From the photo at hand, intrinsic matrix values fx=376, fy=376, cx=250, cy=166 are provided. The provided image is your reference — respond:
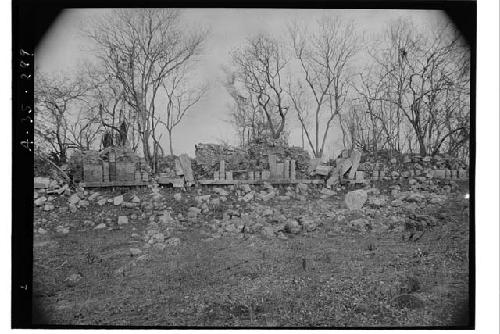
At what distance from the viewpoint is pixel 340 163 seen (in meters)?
3.38

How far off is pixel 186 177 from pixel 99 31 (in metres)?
1.47

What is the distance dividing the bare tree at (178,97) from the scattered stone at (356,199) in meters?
1.59

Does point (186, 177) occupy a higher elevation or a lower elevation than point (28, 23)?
lower

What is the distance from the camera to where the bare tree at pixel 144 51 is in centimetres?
328

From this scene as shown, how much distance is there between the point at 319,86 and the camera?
3383 millimetres

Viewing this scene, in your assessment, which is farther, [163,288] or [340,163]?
[340,163]

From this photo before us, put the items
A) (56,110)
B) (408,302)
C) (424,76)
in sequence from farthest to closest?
(424,76) → (56,110) → (408,302)

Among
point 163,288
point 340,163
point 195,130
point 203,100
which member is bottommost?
point 163,288

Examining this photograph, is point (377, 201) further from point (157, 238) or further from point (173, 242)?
point (157, 238)

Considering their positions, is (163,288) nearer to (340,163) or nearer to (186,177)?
(186,177)

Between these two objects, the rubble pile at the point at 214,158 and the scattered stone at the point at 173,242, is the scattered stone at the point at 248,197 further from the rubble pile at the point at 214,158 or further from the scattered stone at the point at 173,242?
the scattered stone at the point at 173,242

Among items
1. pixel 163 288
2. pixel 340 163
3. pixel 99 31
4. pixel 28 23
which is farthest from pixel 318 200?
pixel 28 23

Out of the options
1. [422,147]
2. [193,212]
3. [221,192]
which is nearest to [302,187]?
[221,192]

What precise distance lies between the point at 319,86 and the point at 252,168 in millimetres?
952
